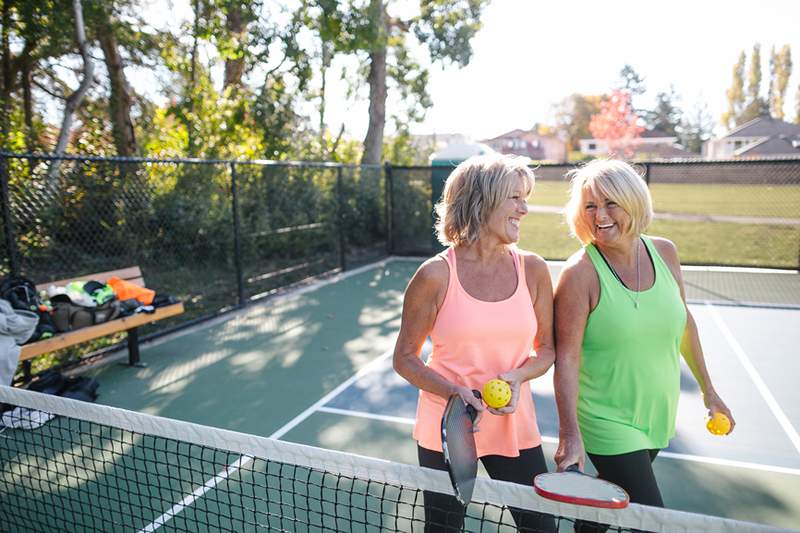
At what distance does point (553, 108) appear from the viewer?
2869 inches

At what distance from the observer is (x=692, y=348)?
2.61 metres

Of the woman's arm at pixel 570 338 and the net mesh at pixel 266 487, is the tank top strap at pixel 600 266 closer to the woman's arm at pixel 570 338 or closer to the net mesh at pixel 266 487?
the woman's arm at pixel 570 338

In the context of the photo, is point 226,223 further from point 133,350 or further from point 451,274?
point 451,274

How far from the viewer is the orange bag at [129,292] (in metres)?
6.64

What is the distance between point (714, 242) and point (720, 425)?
16383 mm

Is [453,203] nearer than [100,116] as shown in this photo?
Yes

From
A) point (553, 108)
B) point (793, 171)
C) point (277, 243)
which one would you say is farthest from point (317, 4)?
point (553, 108)

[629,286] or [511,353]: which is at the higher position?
[629,286]

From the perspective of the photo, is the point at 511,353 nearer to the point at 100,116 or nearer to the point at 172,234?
the point at 172,234

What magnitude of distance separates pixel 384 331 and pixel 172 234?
20.2 ft

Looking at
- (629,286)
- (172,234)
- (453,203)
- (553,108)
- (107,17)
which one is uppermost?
(553,108)

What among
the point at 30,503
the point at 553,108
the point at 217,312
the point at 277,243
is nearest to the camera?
the point at 30,503

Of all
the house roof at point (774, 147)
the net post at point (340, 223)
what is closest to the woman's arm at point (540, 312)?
the net post at point (340, 223)

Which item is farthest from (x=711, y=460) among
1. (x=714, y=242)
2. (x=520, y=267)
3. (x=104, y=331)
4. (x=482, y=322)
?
(x=714, y=242)
